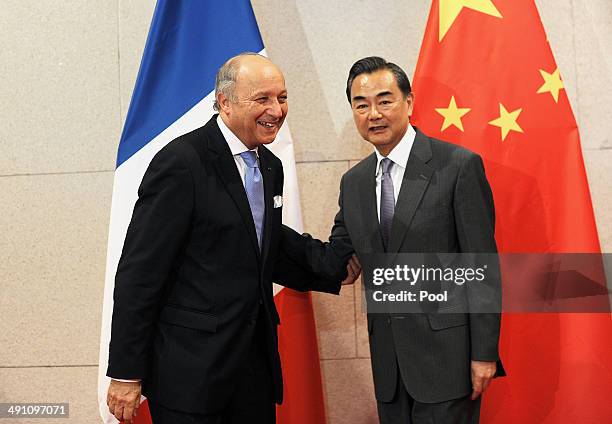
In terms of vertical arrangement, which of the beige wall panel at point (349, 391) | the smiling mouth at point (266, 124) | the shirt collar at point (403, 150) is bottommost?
the beige wall panel at point (349, 391)

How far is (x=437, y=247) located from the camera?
202 centimetres

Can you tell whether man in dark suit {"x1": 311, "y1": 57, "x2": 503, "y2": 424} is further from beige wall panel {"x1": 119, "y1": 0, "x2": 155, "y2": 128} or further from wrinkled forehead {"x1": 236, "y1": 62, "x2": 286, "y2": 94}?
beige wall panel {"x1": 119, "y1": 0, "x2": 155, "y2": 128}

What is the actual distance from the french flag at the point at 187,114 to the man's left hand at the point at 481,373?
2.59ft

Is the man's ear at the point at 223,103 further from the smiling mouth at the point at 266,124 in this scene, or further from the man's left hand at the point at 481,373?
the man's left hand at the point at 481,373

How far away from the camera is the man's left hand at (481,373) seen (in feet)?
6.43

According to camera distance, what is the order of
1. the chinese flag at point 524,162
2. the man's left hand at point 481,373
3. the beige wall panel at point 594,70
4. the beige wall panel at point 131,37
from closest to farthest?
the man's left hand at point 481,373, the chinese flag at point 524,162, the beige wall panel at point 594,70, the beige wall panel at point 131,37

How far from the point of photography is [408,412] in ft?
6.75

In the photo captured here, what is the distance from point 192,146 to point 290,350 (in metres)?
1.01

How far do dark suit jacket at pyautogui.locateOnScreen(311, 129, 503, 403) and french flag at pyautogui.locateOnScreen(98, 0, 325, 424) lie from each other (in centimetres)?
51

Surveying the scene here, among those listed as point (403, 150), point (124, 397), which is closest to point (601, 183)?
point (403, 150)

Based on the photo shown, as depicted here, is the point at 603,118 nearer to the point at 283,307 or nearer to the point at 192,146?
the point at 283,307

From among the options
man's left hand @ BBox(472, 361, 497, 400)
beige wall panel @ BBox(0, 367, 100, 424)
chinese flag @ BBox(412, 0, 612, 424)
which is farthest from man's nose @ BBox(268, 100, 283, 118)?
beige wall panel @ BBox(0, 367, 100, 424)

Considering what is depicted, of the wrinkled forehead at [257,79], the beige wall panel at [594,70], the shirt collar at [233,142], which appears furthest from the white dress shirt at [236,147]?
the beige wall panel at [594,70]

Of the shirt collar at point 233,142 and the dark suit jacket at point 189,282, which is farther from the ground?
the shirt collar at point 233,142
